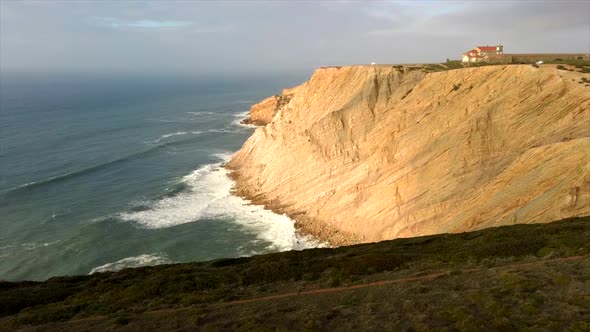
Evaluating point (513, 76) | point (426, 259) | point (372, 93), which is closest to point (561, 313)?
point (426, 259)

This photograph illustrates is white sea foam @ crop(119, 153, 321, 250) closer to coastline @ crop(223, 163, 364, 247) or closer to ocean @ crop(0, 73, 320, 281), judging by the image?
ocean @ crop(0, 73, 320, 281)

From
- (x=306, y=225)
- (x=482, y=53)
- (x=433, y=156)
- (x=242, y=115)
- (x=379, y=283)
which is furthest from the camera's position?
(x=242, y=115)

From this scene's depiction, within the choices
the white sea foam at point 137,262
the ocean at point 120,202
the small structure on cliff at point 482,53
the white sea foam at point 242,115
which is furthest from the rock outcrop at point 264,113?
the white sea foam at point 137,262

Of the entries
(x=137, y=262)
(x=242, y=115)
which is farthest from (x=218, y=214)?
(x=242, y=115)

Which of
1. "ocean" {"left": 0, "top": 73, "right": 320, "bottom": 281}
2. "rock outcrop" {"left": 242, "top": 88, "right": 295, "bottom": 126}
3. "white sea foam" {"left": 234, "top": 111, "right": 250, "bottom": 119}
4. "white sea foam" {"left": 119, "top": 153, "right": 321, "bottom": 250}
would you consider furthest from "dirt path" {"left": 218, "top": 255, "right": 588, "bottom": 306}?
"white sea foam" {"left": 234, "top": 111, "right": 250, "bottom": 119}

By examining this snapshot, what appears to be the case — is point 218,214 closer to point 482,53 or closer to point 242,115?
point 482,53

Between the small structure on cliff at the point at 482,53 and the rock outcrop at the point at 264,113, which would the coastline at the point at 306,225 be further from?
the rock outcrop at the point at 264,113

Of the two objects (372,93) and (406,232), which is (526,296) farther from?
(372,93)
